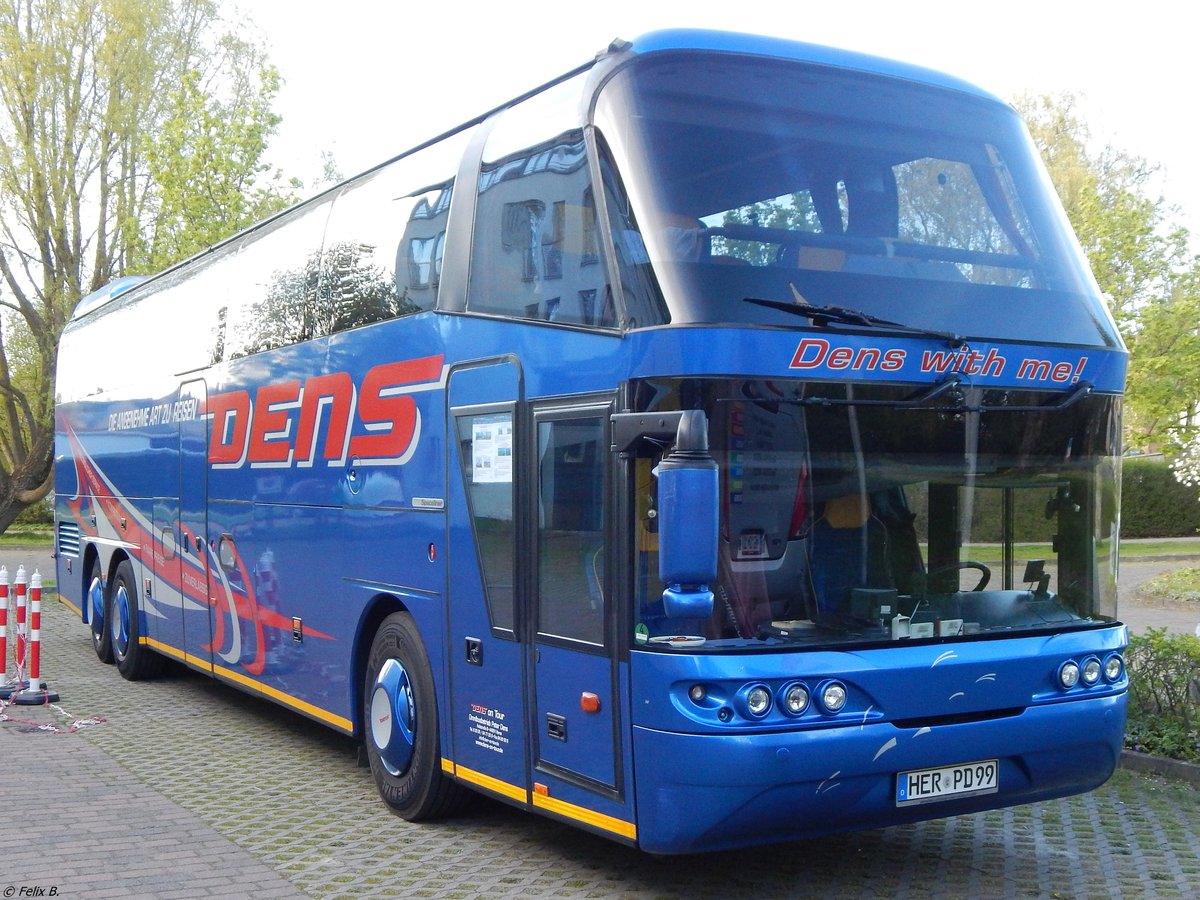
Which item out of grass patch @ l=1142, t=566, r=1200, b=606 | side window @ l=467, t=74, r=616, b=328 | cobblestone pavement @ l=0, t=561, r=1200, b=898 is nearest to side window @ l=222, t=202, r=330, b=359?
side window @ l=467, t=74, r=616, b=328

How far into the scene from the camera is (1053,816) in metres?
7.80

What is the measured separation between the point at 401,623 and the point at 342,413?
157 centimetres

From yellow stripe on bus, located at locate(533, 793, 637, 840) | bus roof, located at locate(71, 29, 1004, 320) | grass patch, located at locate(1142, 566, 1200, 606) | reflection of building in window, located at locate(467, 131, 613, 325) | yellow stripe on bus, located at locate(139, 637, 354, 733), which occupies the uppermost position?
bus roof, located at locate(71, 29, 1004, 320)

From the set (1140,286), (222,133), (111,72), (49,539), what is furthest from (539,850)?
(49,539)

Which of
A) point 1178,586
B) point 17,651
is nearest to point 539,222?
point 17,651

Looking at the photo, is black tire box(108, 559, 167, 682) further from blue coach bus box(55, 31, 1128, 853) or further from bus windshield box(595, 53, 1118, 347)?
bus windshield box(595, 53, 1118, 347)

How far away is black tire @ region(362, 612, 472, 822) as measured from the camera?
7.50 m

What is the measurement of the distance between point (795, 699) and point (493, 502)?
200cm

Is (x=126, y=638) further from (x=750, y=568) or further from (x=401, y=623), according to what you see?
(x=750, y=568)

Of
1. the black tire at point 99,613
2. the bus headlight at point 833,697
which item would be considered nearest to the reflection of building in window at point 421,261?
the bus headlight at point 833,697

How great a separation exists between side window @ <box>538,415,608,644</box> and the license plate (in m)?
1.45

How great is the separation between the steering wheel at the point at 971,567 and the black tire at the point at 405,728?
2.95m

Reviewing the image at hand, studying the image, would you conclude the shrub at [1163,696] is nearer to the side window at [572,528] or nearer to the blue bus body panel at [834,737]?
the blue bus body panel at [834,737]

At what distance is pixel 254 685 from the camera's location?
34.2ft
